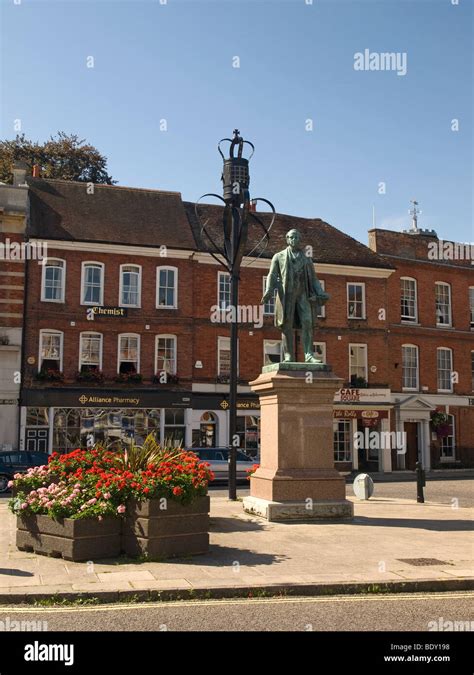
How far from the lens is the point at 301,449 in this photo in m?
12.8

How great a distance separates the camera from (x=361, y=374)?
37.0 meters

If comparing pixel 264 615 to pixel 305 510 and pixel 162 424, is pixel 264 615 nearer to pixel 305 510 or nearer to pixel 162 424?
pixel 305 510

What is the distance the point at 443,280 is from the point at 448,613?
34.9 m

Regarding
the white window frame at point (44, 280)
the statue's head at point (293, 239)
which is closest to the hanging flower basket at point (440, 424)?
the white window frame at point (44, 280)

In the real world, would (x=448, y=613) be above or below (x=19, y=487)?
below

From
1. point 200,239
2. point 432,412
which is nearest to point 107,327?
point 200,239

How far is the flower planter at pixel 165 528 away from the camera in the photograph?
8.98 metres

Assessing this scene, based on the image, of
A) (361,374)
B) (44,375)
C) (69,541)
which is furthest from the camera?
(361,374)

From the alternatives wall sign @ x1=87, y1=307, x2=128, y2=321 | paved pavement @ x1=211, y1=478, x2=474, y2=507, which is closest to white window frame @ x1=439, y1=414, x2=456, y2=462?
paved pavement @ x1=211, y1=478, x2=474, y2=507

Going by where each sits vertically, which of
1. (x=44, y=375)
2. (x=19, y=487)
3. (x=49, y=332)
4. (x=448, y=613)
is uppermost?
(x=49, y=332)

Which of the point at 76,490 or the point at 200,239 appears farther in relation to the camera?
the point at 200,239

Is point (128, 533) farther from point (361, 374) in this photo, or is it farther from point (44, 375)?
point (361, 374)

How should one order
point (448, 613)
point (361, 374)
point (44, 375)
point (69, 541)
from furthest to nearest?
point (361, 374) < point (44, 375) < point (69, 541) < point (448, 613)

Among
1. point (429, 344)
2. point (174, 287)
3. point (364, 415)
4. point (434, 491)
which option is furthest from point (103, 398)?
point (429, 344)
